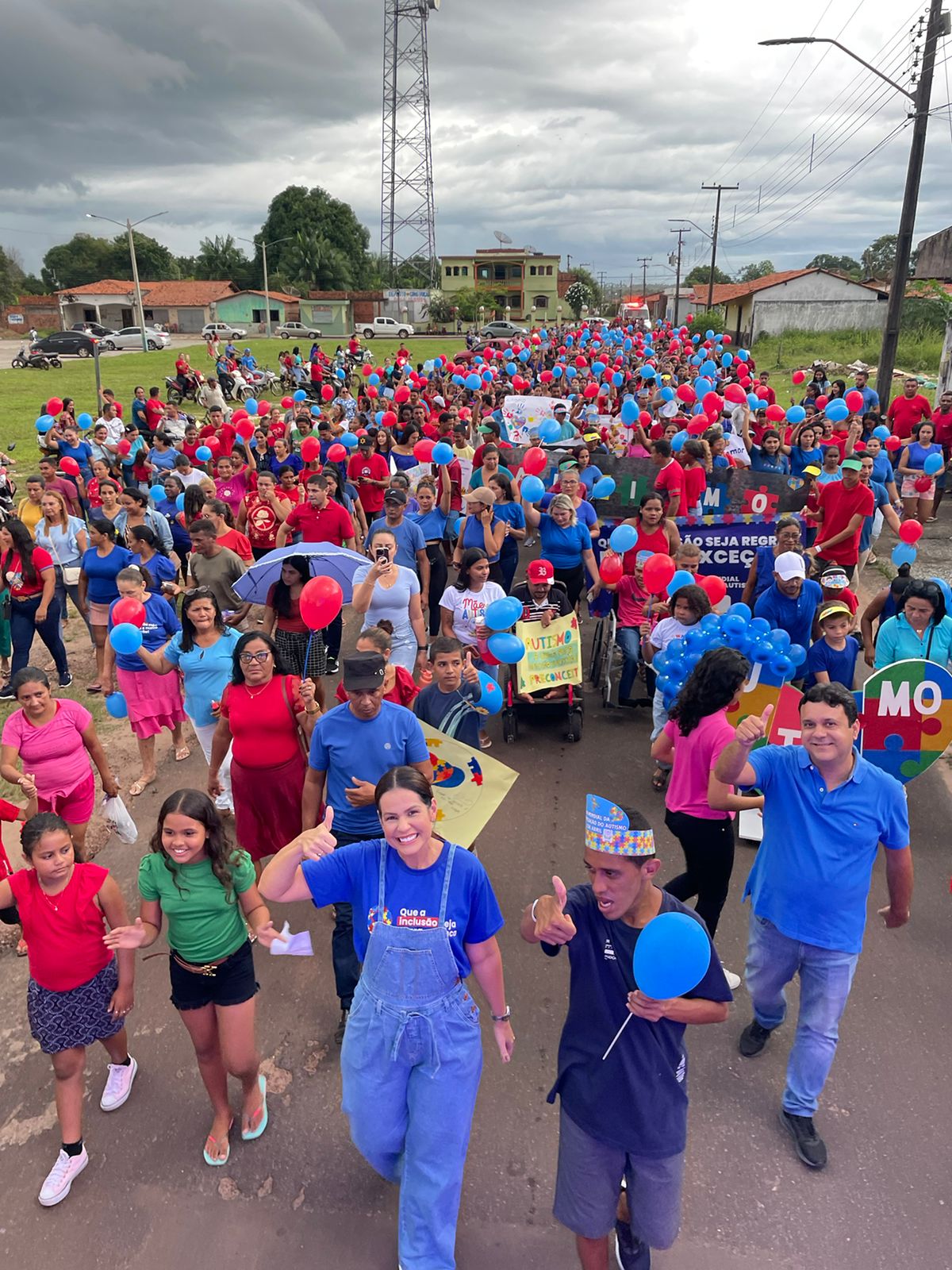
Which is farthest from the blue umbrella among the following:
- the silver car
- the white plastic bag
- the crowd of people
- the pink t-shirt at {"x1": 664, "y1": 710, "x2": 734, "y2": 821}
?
the silver car

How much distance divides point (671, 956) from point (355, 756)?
5.72ft

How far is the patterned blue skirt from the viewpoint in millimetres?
3209

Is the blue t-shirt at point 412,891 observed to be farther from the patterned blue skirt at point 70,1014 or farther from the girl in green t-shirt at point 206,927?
the patterned blue skirt at point 70,1014

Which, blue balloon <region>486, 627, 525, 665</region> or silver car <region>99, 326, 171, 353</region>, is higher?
silver car <region>99, 326, 171, 353</region>

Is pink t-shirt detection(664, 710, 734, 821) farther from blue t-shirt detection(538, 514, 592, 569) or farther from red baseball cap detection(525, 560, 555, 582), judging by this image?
blue t-shirt detection(538, 514, 592, 569)

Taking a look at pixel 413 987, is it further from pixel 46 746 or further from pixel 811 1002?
pixel 46 746

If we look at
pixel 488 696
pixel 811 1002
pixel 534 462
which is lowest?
pixel 811 1002

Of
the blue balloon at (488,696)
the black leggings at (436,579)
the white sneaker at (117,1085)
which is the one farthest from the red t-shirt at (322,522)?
the white sneaker at (117,1085)

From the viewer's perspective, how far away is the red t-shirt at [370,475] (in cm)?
1022

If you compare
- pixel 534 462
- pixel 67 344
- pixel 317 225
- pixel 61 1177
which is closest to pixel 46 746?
pixel 61 1177

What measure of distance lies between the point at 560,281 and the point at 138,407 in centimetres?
8877

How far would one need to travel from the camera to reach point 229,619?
6051 millimetres

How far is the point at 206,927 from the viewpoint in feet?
10.1

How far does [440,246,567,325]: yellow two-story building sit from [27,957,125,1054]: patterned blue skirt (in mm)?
86698
